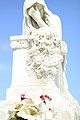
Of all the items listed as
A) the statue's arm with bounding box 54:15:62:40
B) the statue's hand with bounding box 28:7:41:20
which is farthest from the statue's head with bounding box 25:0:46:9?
the statue's arm with bounding box 54:15:62:40

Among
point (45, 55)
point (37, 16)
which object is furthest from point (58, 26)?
point (45, 55)

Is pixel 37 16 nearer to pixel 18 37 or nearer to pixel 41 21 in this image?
pixel 41 21

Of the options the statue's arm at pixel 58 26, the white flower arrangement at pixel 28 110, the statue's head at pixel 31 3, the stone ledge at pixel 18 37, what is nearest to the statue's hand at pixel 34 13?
the statue's head at pixel 31 3

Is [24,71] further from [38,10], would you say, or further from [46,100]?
[46,100]

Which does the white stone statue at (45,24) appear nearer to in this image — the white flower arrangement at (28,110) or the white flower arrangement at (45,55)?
the white flower arrangement at (45,55)

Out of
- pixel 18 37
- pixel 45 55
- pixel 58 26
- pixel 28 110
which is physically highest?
pixel 58 26

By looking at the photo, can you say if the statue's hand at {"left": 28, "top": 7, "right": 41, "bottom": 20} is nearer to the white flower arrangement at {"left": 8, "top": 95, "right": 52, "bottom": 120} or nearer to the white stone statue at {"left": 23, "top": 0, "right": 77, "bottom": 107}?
the white stone statue at {"left": 23, "top": 0, "right": 77, "bottom": 107}

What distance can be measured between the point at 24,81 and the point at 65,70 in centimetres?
189

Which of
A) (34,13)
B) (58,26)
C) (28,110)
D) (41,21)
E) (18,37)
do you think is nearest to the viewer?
(28,110)

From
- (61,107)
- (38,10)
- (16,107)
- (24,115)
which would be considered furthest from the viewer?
(38,10)

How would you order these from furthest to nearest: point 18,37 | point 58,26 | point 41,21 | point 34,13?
point 58,26, point 34,13, point 41,21, point 18,37

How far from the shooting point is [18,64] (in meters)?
10.7

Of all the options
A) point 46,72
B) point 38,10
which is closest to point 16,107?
point 46,72

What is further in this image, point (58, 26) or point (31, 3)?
point (58, 26)
